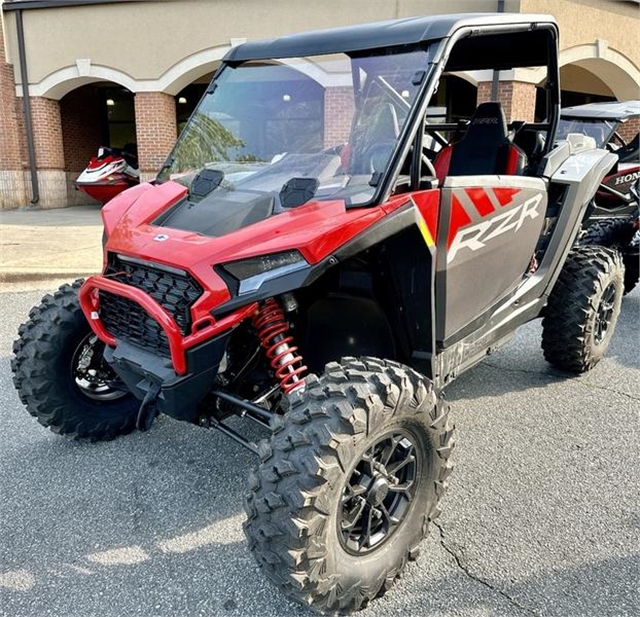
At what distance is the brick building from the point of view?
1199 cm

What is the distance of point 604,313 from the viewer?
4.29 m

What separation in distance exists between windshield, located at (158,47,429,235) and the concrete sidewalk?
4649 mm

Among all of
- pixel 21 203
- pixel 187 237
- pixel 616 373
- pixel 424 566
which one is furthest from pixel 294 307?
pixel 21 203

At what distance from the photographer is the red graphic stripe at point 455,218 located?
2644mm

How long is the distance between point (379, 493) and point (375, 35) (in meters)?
1.84

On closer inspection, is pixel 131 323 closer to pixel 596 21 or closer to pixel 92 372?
pixel 92 372

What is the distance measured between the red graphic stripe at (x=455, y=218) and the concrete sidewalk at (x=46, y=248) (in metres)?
5.51

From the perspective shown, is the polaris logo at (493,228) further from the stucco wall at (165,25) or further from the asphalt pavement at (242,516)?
the stucco wall at (165,25)

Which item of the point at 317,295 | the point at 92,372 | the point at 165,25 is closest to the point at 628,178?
the point at 317,295

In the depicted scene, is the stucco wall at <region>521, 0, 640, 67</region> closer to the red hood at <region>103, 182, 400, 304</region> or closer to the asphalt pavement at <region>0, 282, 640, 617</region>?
the asphalt pavement at <region>0, 282, 640, 617</region>

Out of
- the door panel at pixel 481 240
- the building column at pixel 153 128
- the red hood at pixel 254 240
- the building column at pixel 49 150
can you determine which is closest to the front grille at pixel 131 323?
the red hood at pixel 254 240

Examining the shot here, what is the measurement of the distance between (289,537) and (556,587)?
1082 millimetres

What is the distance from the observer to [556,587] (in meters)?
2.27

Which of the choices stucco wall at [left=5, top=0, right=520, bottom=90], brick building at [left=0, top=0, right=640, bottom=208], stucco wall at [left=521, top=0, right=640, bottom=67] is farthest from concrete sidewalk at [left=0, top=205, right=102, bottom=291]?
stucco wall at [left=521, top=0, right=640, bottom=67]
